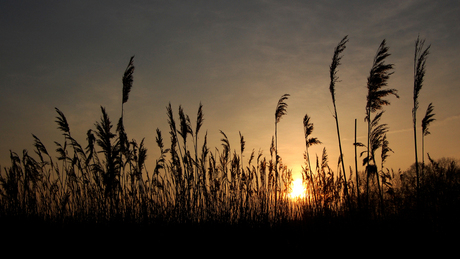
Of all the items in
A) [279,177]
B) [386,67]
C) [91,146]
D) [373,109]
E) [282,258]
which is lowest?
[282,258]

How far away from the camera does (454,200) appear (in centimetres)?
527

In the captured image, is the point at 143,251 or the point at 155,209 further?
the point at 155,209

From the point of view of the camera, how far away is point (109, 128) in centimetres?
432

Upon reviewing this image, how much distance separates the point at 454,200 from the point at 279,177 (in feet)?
10.7

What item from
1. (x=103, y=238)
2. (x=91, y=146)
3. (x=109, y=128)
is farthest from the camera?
(x=91, y=146)

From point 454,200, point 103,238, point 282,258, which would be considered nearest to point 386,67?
point 454,200

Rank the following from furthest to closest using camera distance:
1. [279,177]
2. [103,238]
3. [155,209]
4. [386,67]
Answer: [279,177] → [386,67] → [155,209] → [103,238]

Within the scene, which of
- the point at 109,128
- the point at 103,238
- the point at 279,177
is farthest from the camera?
the point at 279,177

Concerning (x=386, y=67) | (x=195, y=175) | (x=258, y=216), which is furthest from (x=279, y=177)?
(x=386, y=67)

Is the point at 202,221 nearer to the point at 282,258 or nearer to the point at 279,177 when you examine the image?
the point at 282,258

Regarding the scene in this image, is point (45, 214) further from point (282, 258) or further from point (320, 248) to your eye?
point (320, 248)

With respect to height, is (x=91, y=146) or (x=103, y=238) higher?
(x=91, y=146)

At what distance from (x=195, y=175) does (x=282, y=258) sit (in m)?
2.14

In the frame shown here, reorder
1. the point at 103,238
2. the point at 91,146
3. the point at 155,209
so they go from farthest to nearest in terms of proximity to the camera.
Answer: the point at 91,146, the point at 155,209, the point at 103,238
